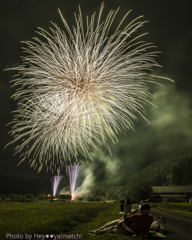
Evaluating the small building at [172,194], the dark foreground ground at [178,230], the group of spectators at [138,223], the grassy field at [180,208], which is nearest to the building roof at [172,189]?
the small building at [172,194]

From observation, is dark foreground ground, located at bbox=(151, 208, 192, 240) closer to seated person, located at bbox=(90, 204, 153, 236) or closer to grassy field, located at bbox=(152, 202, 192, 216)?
seated person, located at bbox=(90, 204, 153, 236)

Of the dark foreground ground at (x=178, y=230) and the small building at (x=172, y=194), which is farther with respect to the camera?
the small building at (x=172, y=194)

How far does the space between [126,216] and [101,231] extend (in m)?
1.69

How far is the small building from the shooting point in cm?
8775

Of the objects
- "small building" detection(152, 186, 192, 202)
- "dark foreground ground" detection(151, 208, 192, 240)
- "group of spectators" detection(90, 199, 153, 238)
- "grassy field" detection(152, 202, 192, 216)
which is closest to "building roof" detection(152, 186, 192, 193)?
"small building" detection(152, 186, 192, 202)

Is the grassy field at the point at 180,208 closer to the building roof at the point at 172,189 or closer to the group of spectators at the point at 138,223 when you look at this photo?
the group of spectators at the point at 138,223

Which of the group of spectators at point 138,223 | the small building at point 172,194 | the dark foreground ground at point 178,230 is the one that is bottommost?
the small building at point 172,194

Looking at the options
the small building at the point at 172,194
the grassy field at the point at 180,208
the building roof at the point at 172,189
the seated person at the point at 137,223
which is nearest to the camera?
the seated person at the point at 137,223

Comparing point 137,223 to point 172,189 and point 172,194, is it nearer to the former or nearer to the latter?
point 172,194

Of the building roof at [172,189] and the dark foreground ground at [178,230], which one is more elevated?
the dark foreground ground at [178,230]

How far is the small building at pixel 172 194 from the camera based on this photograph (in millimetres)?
87750

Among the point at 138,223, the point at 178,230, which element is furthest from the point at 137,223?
the point at 178,230

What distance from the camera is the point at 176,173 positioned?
149000 mm

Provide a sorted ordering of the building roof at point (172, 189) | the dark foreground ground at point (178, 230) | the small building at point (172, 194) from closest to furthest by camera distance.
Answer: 1. the dark foreground ground at point (178, 230)
2. the small building at point (172, 194)
3. the building roof at point (172, 189)
